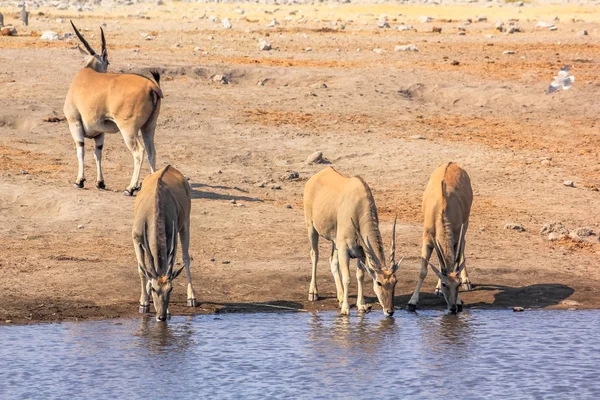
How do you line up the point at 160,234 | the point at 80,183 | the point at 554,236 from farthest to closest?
the point at 80,183, the point at 554,236, the point at 160,234

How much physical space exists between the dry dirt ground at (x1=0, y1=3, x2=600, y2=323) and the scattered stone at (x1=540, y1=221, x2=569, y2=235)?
0.15 meters

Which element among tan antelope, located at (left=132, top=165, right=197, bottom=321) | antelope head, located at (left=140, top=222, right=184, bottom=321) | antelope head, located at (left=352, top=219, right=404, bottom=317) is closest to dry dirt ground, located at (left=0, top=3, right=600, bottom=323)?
tan antelope, located at (left=132, top=165, right=197, bottom=321)

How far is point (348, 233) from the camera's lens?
11836mm

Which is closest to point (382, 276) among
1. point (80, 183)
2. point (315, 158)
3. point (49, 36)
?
point (80, 183)

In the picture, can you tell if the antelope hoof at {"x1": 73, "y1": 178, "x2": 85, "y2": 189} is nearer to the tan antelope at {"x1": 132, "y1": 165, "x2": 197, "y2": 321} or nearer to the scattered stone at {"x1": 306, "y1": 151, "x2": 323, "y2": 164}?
the scattered stone at {"x1": 306, "y1": 151, "x2": 323, "y2": 164}

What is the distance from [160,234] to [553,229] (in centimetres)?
629

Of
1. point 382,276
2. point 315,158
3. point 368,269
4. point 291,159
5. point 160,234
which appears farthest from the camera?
point 291,159

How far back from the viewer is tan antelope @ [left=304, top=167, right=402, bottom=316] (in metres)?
11.5

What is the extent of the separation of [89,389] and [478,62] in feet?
67.6

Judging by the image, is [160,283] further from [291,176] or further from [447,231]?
[291,176]

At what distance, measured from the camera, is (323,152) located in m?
19.5

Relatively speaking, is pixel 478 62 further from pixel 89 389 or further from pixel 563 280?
pixel 89 389

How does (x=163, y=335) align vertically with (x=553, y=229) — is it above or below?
below

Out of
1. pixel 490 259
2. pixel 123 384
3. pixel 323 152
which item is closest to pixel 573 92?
pixel 323 152
